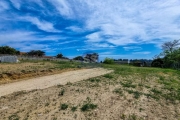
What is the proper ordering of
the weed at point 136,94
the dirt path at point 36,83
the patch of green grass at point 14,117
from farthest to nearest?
the dirt path at point 36,83, the weed at point 136,94, the patch of green grass at point 14,117

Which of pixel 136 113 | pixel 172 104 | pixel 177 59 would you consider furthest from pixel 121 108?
pixel 177 59

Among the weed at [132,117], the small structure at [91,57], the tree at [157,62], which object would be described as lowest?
the weed at [132,117]

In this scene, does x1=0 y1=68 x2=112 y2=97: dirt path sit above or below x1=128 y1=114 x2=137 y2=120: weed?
above

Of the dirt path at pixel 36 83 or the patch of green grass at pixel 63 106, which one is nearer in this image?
the patch of green grass at pixel 63 106

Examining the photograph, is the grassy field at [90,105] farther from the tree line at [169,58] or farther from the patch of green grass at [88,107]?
the tree line at [169,58]

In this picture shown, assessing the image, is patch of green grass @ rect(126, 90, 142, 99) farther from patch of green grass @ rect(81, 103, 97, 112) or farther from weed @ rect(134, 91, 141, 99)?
patch of green grass @ rect(81, 103, 97, 112)

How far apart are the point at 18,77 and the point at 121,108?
24.8 ft

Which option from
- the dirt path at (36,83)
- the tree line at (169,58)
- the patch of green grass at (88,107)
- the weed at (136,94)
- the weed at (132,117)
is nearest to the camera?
the weed at (132,117)

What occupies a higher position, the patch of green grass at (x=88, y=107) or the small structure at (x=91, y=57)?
the small structure at (x=91, y=57)

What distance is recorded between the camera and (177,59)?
31.5 metres

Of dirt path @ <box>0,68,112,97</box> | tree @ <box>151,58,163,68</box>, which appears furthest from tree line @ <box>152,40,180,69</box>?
dirt path @ <box>0,68,112,97</box>

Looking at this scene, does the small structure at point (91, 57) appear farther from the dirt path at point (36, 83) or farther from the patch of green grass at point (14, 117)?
the patch of green grass at point (14, 117)

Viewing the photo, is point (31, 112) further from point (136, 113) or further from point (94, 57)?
point (94, 57)

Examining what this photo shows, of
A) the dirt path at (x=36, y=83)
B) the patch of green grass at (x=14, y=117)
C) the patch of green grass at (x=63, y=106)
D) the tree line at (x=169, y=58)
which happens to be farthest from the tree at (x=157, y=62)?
the patch of green grass at (x=14, y=117)
